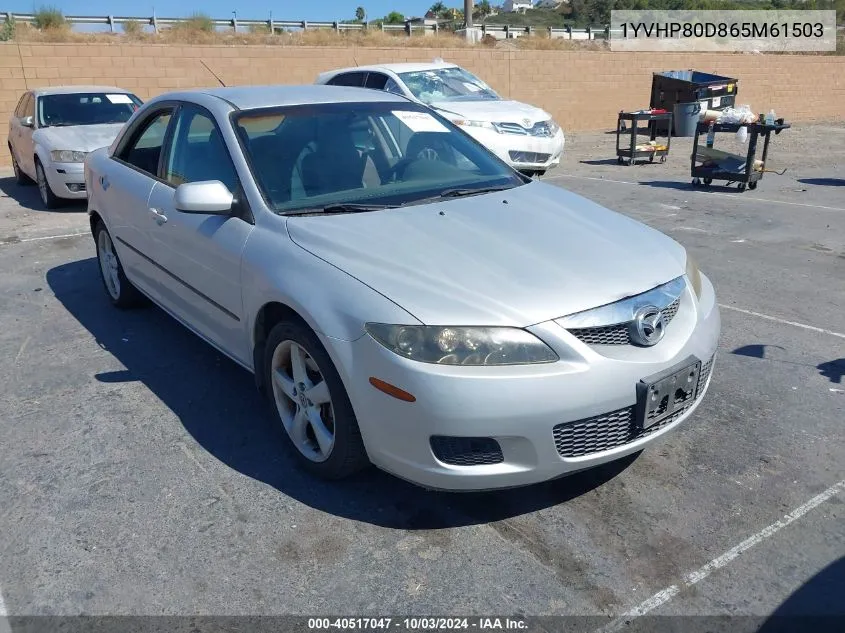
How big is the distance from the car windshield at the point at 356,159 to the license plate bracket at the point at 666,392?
1.47 meters

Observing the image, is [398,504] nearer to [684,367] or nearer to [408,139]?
[684,367]

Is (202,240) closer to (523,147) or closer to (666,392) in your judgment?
(666,392)

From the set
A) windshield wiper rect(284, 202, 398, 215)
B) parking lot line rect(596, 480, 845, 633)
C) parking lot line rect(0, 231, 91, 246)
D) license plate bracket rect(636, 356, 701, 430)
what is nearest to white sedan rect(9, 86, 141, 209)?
parking lot line rect(0, 231, 91, 246)

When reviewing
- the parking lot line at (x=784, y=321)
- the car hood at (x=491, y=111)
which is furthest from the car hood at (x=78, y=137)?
the parking lot line at (x=784, y=321)

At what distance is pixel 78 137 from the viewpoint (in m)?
9.59

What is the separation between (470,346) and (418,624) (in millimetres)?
958

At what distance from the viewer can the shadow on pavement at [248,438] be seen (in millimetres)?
3053

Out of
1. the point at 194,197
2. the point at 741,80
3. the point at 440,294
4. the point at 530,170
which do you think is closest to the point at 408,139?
the point at 194,197

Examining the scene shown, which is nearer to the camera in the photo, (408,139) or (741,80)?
(408,139)

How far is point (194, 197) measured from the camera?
346 centimetres

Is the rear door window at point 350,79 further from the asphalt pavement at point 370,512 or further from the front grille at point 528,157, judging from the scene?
the asphalt pavement at point 370,512

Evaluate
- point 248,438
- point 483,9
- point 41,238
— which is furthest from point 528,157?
point 483,9

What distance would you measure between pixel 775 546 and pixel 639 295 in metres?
1.08

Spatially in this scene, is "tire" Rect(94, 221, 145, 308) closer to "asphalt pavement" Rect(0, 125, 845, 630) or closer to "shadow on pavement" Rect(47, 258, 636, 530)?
"shadow on pavement" Rect(47, 258, 636, 530)
